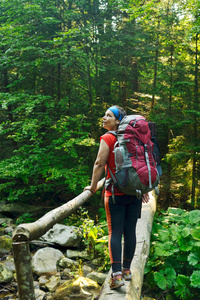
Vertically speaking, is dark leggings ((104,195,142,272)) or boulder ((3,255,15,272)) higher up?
dark leggings ((104,195,142,272))

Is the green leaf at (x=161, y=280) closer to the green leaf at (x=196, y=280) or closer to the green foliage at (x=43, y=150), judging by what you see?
the green leaf at (x=196, y=280)

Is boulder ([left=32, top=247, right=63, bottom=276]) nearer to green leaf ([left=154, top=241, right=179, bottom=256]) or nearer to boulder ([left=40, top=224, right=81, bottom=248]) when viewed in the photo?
boulder ([left=40, top=224, right=81, bottom=248])

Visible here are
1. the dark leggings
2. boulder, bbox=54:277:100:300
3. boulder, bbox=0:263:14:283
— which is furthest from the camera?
boulder, bbox=0:263:14:283

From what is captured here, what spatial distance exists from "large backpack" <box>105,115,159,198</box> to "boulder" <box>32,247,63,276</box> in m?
4.11

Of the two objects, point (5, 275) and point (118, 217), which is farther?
point (5, 275)

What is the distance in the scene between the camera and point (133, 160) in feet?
7.79

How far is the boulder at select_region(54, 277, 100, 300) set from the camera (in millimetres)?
4094

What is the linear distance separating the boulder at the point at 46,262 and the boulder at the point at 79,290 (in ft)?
4.56


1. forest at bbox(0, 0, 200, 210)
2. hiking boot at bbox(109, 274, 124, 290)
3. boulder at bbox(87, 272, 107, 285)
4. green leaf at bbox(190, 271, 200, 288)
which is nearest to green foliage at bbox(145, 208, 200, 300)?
green leaf at bbox(190, 271, 200, 288)

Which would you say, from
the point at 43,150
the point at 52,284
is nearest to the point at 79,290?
the point at 52,284

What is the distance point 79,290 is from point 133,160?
296cm

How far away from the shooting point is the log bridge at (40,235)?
1.70 metres

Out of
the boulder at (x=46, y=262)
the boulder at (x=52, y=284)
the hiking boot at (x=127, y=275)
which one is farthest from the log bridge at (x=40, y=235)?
the boulder at (x=46, y=262)

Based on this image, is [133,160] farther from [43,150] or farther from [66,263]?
[43,150]
